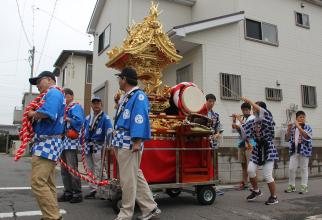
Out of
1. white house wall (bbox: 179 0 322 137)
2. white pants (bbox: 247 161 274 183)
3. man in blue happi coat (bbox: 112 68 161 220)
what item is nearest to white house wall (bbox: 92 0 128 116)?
white house wall (bbox: 179 0 322 137)

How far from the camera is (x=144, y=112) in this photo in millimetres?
4457

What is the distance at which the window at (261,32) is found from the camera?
1148 centimetres

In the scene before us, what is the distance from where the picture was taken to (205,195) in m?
5.86

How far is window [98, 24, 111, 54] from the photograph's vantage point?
13333 millimetres

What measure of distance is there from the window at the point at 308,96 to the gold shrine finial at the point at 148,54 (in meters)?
7.80

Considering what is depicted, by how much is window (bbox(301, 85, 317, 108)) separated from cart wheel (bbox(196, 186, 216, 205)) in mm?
7763

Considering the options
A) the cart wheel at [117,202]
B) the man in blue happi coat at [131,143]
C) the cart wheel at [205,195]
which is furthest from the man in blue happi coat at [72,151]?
the cart wheel at [205,195]

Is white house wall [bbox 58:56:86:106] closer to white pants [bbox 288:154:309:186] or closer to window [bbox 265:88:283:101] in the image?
window [bbox 265:88:283:101]

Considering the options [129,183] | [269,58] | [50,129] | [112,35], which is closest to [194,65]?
[269,58]

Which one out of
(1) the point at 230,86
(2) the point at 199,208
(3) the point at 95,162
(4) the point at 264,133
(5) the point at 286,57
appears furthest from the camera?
(5) the point at 286,57

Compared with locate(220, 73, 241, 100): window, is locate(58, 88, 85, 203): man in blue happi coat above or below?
below

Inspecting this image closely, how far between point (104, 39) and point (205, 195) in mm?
9736

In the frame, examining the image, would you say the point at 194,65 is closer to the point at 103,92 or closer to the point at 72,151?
the point at 103,92

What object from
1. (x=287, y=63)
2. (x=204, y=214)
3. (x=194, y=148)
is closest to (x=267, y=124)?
(x=194, y=148)
